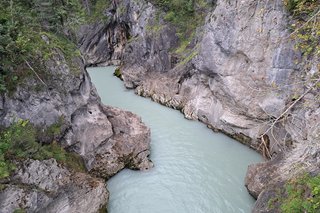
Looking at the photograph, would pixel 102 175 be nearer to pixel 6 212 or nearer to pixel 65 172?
pixel 65 172

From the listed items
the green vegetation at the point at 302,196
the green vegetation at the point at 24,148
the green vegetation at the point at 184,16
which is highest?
the green vegetation at the point at 184,16

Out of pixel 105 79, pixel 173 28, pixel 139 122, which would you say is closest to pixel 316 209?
pixel 139 122

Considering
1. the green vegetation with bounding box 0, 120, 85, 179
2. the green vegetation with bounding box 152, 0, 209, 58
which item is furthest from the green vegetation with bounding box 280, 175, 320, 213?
the green vegetation with bounding box 152, 0, 209, 58

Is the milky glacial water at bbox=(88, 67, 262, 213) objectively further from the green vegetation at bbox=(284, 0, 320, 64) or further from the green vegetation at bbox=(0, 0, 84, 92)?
the green vegetation at bbox=(0, 0, 84, 92)

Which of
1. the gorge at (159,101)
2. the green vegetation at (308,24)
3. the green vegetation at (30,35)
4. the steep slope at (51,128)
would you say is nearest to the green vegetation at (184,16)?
the gorge at (159,101)

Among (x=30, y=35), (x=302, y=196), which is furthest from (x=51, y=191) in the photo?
(x=302, y=196)

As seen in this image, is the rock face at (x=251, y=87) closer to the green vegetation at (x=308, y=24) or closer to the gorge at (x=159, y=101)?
the gorge at (x=159, y=101)

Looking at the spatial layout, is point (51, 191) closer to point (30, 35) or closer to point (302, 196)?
point (30, 35)
